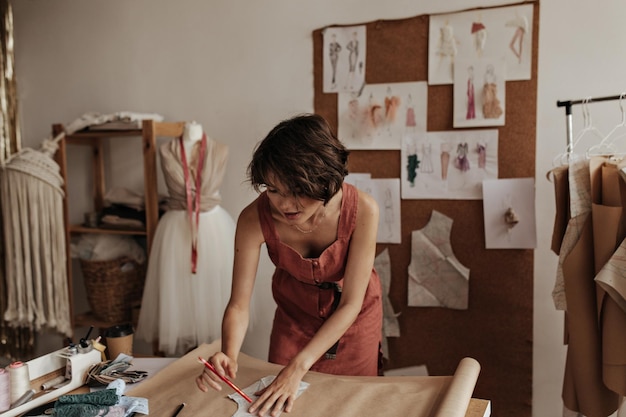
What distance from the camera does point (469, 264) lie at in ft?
7.90

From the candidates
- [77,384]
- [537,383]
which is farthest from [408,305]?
[77,384]

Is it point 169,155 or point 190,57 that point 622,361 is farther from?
point 190,57

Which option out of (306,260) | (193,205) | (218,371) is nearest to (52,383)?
(218,371)

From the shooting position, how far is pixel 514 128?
2.29 metres

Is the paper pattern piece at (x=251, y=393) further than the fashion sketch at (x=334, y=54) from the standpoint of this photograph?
No

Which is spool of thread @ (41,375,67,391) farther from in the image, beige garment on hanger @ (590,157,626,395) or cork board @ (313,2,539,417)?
beige garment on hanger @ (590,157,626,395)

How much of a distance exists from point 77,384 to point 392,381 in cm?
87

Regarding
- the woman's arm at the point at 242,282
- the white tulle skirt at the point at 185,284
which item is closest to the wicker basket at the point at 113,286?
the white tulle skirt at the point at 185,284

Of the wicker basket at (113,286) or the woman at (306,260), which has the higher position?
the woman at (306,260)

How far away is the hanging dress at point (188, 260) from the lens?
253cm

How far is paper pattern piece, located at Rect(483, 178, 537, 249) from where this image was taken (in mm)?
2285

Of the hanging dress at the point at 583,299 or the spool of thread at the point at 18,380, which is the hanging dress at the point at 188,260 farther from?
the hanging dress at the point at 583,299

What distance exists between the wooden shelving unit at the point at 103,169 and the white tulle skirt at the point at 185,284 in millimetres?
142

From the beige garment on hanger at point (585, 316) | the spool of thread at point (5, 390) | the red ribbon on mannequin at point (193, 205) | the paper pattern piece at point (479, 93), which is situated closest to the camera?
the spool of thread at point (5, 390)
